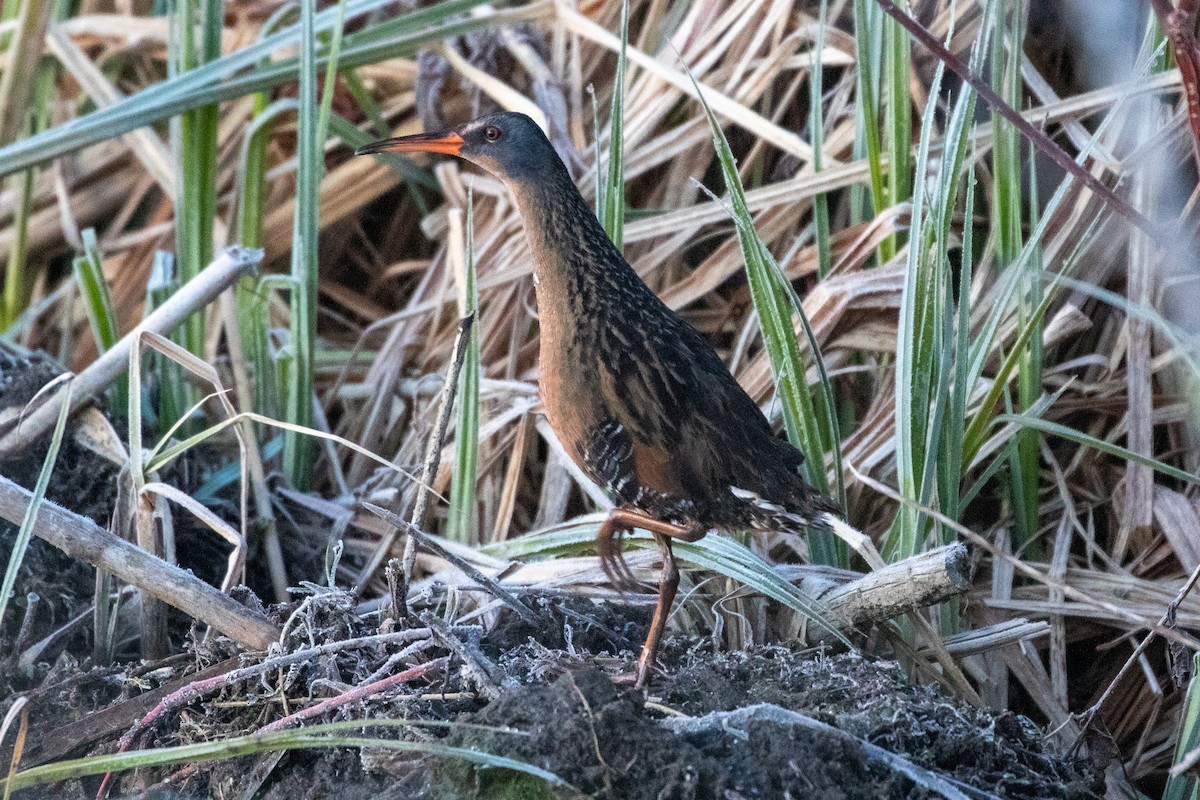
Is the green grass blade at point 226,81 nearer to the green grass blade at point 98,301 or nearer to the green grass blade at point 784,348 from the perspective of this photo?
the green grass blade at point 98,301

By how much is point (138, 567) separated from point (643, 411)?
2.67ft

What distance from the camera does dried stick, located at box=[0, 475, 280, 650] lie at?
1.90 meters

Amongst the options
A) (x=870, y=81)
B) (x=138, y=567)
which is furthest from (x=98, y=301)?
(x=870, y=81)

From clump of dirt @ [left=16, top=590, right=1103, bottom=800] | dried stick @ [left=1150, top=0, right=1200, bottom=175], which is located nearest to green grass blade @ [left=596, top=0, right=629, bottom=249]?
clump of dirt @ [left=16, top=590, right=1103, bottom=800]

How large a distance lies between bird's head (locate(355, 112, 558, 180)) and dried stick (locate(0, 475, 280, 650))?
85 centimetres

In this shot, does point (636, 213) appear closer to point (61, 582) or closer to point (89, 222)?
point (61, 582)

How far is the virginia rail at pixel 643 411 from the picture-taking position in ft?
6.57

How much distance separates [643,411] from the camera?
6.62 ft

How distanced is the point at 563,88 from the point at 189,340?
1.17 m

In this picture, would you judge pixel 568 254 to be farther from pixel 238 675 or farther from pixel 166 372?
pixel 166 372

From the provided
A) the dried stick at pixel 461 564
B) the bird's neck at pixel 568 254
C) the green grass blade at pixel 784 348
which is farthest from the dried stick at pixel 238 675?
the green grass blade at pixel 784 348

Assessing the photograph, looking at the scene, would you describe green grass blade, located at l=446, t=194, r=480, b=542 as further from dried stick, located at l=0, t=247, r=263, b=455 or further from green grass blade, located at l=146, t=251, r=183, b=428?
green grass blade, located at l=146, t=251, r=183, b=428

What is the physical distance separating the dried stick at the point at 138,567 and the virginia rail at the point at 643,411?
0.56 m

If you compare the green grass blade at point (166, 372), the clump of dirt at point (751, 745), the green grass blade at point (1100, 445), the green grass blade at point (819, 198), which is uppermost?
the green grass blade at point (819, 198)
